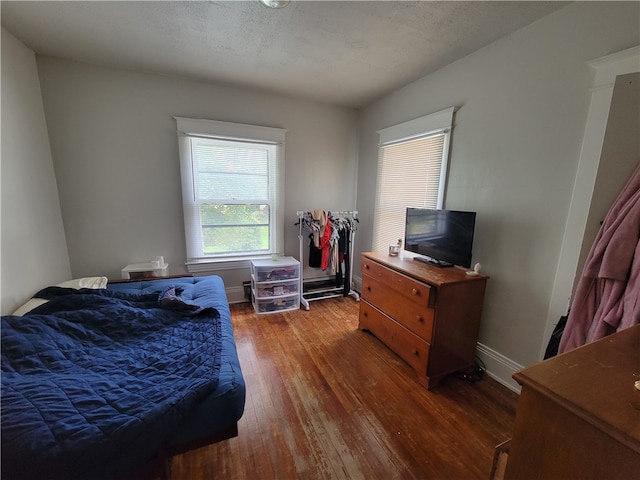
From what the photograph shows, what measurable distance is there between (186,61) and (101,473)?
2787 millimetres

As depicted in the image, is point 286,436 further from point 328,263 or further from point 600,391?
point 328,263

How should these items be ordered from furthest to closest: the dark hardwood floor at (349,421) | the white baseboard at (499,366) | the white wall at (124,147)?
the white wall at (124,147)
the white baseboard at (499,366)
the dark hardwood floor at (349,421)

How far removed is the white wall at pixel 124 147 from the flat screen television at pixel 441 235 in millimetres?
1857

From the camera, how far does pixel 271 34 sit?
183cm

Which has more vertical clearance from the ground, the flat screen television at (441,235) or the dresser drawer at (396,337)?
the flat screen television at (441,235)

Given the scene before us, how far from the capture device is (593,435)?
0.59 m

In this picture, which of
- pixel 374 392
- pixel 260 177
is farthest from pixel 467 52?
pixel 374 392

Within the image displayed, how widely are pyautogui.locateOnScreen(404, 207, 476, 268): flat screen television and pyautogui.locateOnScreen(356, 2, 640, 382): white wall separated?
0.23 m

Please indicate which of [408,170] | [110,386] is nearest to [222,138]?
[408,170]

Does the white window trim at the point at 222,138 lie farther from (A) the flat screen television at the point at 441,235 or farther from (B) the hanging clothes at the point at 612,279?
(B) the hanging clothes at the point at 612,279

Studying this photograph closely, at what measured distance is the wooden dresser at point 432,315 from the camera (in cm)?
179

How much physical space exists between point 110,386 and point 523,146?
2637mm

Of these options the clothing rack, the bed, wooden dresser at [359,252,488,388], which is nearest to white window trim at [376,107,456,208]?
wooden dresser at [359,252,488,388]

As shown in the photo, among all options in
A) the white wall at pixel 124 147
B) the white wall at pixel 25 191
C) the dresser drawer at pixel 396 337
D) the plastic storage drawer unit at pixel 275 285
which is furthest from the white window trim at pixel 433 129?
the white wall at pixel 25 191
